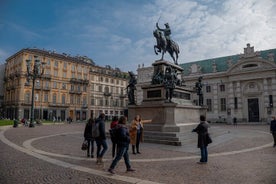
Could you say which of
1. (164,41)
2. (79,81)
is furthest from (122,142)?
(79,81)

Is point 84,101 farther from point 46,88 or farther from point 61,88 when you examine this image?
point 46,88

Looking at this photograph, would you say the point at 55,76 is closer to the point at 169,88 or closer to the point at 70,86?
the point at 70,86

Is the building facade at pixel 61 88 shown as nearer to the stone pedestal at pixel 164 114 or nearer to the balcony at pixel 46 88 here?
the balcony at pixel 46 88

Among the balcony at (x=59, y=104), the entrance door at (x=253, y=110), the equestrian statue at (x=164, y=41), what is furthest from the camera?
the balcony at (x=59, y=104)

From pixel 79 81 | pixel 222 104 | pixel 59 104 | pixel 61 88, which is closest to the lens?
pixel 222 104

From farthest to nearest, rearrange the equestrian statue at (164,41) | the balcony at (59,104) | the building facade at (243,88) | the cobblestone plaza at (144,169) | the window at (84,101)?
the window at (84,101)
the balcony at (59,104)
the building facade at (243,88)
the equestrian statue at (164,41)
the cobblestone plaza at (144,169)

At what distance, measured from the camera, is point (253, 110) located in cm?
5131

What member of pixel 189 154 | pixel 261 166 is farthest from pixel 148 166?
pixel 261 166

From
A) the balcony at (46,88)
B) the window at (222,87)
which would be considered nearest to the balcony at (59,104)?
the balcony at (46,88)

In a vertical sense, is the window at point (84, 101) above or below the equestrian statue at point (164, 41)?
below

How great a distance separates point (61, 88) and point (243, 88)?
5085cm

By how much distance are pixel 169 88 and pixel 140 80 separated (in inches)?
2279

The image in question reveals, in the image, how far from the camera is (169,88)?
49.4ft

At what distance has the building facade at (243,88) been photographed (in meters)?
49.0
